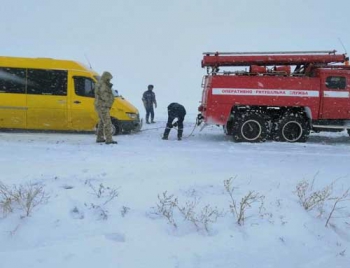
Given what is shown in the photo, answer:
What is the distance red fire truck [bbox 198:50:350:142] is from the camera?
11297 mm

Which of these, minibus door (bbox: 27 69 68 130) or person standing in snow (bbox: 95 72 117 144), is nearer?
person standing in snow (bbox: 95 72 117 144)

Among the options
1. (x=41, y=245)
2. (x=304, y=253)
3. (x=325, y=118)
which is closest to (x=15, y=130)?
(x=41, y=245)

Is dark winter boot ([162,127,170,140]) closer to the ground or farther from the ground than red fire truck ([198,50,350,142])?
closer to the ground

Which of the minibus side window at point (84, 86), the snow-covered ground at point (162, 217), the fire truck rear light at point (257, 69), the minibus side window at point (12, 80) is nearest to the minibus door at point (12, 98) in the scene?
the minibus side window at point (12, 80)

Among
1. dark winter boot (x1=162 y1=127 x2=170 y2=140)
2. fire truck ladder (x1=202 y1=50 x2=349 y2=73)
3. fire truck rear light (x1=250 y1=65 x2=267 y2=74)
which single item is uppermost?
fire truck ladder (x1=202 y1=50 x2=349 y2=73)

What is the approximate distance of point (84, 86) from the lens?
11961 mm

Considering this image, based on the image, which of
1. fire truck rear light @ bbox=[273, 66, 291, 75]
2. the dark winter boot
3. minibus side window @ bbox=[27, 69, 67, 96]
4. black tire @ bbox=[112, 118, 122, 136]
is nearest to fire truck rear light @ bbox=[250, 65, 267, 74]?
fire truck rear light @ bbox=[273, 66, 291, 75]

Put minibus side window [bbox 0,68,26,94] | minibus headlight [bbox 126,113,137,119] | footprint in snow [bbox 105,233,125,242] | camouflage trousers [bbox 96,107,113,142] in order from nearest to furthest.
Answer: footprint in snow [bbox 105,233,125,242]
camouflage trousers [bbox 96,107,113,142]
minibus side window [bbox 0,68,26,94]
minibus headlight [bbox 126,113,137,119]

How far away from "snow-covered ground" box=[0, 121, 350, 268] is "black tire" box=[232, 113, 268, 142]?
10.7 feet

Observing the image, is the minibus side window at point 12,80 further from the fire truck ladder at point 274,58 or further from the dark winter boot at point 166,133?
the fire truck ladder at point 274,58

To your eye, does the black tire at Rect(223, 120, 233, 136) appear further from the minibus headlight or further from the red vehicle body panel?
the minibus headlight

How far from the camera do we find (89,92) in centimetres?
1194

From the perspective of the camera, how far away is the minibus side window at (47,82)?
11.8m

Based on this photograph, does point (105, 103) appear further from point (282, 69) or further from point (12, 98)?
point (282, 69)
